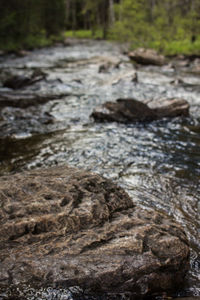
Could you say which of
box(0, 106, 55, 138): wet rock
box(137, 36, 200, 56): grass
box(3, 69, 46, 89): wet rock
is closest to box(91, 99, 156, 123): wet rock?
box(0, 106, 55, 138): wet rock

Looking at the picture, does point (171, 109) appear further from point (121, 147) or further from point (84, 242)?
point (84, 242)

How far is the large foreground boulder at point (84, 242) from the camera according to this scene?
263cm

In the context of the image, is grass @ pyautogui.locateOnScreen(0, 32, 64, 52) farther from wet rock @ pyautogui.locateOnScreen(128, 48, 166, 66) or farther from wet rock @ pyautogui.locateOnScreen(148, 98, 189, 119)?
wet rock @ pyautogui.locateOnScreen(148, 98, 189, 119)

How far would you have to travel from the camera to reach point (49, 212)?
10.2ft

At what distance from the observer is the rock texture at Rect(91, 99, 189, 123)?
8227 mm

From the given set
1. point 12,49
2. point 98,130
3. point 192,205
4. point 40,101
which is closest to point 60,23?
point 12,49

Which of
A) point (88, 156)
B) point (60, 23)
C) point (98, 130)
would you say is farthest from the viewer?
point (60, 23)

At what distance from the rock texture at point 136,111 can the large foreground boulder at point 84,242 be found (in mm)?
4854

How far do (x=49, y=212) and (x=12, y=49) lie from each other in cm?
2594

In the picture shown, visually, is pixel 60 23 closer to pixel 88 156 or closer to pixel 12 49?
pixel 12 49

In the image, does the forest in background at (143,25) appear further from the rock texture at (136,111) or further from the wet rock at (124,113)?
the wet rock at (124,113)

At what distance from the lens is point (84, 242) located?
113 inches

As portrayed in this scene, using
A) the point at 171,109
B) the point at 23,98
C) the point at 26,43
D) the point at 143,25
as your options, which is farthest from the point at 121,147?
the point at 26,43

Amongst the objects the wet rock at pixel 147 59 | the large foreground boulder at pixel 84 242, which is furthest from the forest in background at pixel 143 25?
the large foreground boulder at pixel 84 242
